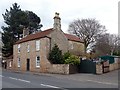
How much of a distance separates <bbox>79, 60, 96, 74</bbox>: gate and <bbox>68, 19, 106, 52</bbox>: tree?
114 ft

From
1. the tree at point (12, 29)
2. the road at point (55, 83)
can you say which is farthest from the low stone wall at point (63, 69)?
the tree at point (12, 29)

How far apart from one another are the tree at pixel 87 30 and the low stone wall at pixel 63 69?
1416 inches

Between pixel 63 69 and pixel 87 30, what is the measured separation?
132ft

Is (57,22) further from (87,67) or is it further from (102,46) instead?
(102,46)

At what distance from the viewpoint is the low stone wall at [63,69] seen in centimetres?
3320

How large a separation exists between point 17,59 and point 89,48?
32.6 metres

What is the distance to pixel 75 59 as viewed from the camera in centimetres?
3572

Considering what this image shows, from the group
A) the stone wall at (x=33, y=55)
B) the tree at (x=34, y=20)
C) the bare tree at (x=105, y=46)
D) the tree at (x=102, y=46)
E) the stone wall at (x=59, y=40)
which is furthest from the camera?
the tree at (x=34, y=20)

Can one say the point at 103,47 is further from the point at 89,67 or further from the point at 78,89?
the point at 78,89

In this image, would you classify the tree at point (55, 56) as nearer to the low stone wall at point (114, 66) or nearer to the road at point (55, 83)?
the low stone wall at point (114, 66)

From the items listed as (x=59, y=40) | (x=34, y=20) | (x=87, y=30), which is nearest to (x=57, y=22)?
(x=59, y=40)

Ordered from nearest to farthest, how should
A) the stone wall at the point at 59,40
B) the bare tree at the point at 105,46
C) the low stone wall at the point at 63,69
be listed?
the low stone wall at the point at 63,69, the stone wall at the point at 59,40, the bare tree at the point at 105,46

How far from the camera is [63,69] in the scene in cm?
3353

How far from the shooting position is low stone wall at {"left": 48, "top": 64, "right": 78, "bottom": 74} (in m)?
33.2
